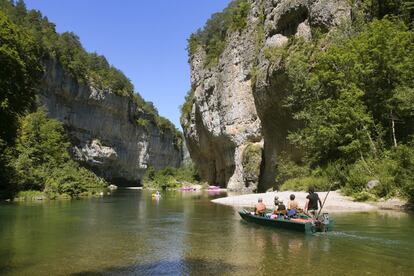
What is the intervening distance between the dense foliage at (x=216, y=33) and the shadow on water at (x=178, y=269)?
168 feet

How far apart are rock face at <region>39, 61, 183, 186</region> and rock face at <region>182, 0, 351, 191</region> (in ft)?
68.3

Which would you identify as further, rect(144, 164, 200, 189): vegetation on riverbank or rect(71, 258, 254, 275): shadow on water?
rect(144, 164, 200, 189): vegetation on riverbank

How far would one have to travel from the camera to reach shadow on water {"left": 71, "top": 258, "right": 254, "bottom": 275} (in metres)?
10.5

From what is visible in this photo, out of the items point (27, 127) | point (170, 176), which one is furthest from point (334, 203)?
point (170, 176)

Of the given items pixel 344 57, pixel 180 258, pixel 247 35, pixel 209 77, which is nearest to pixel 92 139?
pixel 209 77

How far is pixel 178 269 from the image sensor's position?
430 inches

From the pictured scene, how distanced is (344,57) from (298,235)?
20111mm

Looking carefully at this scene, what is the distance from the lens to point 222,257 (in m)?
12.2

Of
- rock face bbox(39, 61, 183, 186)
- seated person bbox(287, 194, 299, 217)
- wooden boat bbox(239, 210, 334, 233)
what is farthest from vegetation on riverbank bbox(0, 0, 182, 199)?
seated person bbox(287, 194, 299, 217)

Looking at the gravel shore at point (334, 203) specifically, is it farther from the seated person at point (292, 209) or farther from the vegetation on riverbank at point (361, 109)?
the seated person at point (292, 209)

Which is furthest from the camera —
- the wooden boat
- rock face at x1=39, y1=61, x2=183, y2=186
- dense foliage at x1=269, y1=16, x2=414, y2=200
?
rock face at x1=39, y1=61, x2=183, y2=186

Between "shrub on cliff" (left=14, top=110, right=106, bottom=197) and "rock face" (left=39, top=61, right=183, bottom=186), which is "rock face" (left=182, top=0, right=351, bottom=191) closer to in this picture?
"shrub on cliff" (left=14, top=110, right=106, bottom=197)

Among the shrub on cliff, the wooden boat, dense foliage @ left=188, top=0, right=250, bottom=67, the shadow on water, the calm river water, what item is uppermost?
dense foliage @ left=188, top=0, right=250, bottom=67

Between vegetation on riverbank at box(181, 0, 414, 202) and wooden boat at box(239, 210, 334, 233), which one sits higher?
vegetation on riverbank at box(181, 0, 414, 202)
